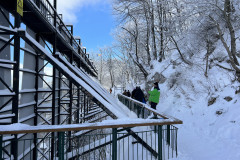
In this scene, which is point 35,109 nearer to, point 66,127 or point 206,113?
point 66,127

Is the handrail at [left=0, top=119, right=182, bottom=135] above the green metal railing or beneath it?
above

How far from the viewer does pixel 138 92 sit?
11102 millimetres

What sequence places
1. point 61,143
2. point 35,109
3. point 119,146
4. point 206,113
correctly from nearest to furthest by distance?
point 61,143
point 119,146
point 35,109
point 206,113

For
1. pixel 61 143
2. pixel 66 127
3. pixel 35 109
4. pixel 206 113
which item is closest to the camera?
pixel 66 127

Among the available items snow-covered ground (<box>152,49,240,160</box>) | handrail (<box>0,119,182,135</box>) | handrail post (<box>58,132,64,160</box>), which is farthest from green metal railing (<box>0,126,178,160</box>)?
snow-covered ground (<box>152,49,240,160</box>)

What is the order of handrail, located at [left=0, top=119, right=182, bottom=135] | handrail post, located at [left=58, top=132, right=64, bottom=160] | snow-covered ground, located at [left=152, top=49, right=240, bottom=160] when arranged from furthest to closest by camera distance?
snow-covered ground, located at [left=152, top=49, right=240, bottom=160] < handrail post, located at [left=58, top=132, right=64, bottom=160] < handrail, located at [left=0, top=119, right=182, bottom=135]

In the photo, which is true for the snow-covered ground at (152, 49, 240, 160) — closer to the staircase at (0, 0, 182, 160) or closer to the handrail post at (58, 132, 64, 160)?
Answer: the staircase at (0, 0, 182, 160)

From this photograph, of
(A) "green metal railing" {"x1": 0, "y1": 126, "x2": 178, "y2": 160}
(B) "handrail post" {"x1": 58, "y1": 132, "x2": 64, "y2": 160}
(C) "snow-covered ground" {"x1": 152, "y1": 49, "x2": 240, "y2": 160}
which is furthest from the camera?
(C) "snow-covered ground" {"x1": 152, "y1": 49, "x2": 240, "y2": 160}

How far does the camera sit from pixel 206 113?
27.9 ft

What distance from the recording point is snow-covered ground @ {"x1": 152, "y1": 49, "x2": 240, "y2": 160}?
505 cm

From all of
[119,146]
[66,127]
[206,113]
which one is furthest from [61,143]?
[206,113]

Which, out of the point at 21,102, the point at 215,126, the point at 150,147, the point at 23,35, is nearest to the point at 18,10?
the point at 23,35

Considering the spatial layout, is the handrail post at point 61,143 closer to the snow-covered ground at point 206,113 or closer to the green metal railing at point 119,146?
the green metal railing at point 119,146

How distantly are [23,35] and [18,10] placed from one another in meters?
0.65
